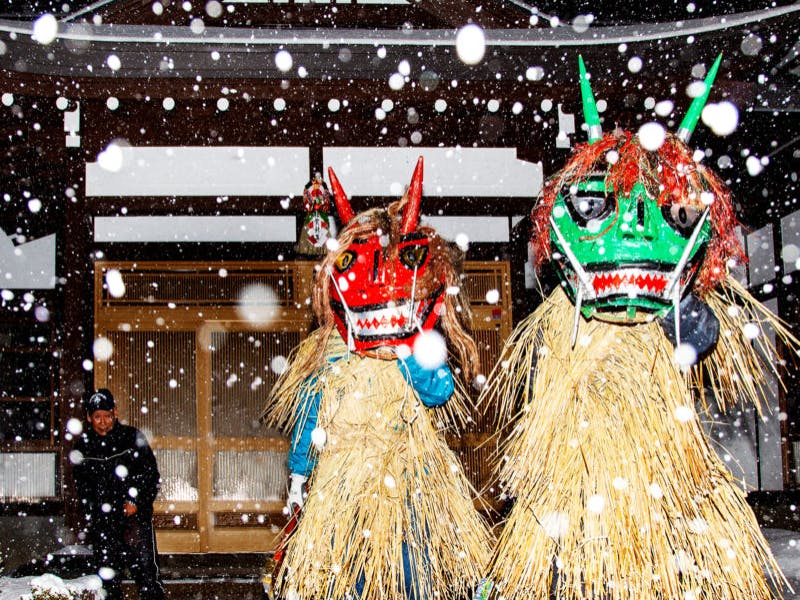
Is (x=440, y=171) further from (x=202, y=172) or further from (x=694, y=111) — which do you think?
(x=694, y=111)

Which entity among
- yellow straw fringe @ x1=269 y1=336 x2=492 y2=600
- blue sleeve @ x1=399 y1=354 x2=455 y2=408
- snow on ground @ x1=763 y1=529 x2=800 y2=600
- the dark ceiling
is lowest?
snow on ground @ x1=763 y1=529 x2=800 y2=600

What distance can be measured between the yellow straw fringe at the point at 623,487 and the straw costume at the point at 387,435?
0.35 meters

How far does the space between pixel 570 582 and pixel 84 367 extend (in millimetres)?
5025

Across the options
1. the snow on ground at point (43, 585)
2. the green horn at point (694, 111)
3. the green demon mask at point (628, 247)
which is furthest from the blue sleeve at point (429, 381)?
the snow on ground at point (43, 585)

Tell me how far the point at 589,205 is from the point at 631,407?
1.85 ft

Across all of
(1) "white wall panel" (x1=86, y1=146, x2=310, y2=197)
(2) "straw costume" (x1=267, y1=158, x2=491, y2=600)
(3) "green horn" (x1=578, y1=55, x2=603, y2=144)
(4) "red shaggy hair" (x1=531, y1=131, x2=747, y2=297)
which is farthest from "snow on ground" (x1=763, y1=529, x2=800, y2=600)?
(1) "white wall panel" (x1=86, y1=146, x2=310, y2=197)

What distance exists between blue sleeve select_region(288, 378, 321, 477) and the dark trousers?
280 cm

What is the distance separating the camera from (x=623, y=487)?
1773 millimetres

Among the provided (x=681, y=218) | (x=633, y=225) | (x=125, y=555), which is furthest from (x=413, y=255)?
(x=125, y=555)

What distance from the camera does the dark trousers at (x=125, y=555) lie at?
4.54 m

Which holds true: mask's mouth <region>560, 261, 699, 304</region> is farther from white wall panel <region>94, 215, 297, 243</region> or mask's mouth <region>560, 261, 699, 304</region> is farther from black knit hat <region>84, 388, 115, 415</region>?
white wall panel <region>94, 215, 297, 243</region>

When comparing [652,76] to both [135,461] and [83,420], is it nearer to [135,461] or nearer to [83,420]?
[135,461]

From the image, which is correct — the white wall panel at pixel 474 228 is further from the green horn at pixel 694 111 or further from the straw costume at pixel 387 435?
the green horn at pixel 694 111

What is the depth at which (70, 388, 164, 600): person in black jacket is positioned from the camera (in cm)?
451
